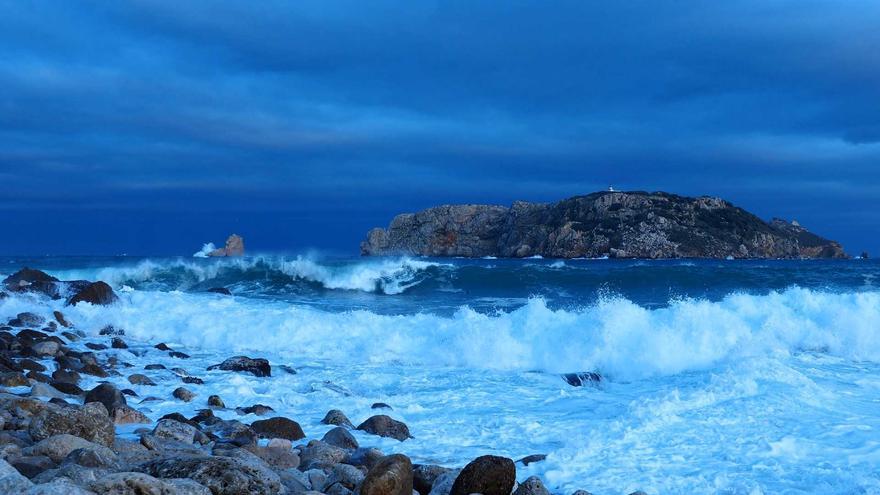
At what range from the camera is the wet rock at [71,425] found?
6020 millimetres

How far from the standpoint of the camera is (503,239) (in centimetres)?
9406

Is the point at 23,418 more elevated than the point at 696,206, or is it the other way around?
the point at 696,206

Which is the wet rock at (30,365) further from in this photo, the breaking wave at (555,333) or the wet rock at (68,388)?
the breaking wave at (555,333)

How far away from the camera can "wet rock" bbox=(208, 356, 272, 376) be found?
11906 mm

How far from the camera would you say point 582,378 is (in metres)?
11.8

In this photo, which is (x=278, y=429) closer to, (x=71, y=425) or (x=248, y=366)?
(x=71, y=425)

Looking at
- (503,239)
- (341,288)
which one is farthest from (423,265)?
(503,239)

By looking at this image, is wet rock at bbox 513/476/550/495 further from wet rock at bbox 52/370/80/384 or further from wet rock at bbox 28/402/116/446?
wet rock at bbox 52/370/80/384

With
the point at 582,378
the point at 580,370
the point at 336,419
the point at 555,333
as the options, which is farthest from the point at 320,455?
the point at 555,333

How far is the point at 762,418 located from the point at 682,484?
100 inches

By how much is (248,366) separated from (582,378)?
17.4 feet

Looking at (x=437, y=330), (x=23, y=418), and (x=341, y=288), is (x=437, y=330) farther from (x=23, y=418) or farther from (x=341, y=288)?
(x=341, y=288)

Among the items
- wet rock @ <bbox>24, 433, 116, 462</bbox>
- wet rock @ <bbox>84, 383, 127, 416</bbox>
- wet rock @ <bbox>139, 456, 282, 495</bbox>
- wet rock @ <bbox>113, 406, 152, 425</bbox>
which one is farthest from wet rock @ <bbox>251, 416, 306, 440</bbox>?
wet rock @ <bbox>139, 456, 282, 495</bbox>

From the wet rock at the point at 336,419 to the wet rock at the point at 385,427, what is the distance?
0.78 ft
